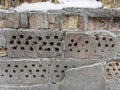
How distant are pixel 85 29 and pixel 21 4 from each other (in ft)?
1.54

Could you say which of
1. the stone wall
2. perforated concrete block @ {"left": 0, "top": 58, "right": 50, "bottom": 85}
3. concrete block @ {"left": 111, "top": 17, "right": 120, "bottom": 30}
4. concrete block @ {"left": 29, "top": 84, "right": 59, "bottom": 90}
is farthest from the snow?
concrete block @ {"left": 29, "top": 84, "right": 59, "bottom": 90}

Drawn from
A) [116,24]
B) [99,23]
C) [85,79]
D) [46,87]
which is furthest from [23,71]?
[116,24]

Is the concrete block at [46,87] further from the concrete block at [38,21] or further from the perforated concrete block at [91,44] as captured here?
the concrete block at [38,21]

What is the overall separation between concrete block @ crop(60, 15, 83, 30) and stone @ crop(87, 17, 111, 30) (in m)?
0.07

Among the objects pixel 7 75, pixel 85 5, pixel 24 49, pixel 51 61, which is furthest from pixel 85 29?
pixel 7 75

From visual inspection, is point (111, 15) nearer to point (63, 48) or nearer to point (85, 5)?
point (85, 5)

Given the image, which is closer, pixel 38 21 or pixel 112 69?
pixel 38 21

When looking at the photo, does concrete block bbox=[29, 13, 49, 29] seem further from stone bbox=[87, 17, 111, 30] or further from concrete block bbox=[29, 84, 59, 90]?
concrete block bbox=[29, 84, 59, 90]

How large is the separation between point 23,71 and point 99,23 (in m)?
0.63

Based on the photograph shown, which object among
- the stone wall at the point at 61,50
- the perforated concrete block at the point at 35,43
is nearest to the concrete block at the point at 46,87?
the stone wall at the point at 61,50

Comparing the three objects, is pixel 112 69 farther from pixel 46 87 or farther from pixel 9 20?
pixel 9 20

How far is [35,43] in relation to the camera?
1.80 meters

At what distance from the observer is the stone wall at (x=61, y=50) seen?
177cm

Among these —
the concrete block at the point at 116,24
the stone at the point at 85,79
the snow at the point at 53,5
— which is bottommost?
the stone at the point at 85,79
